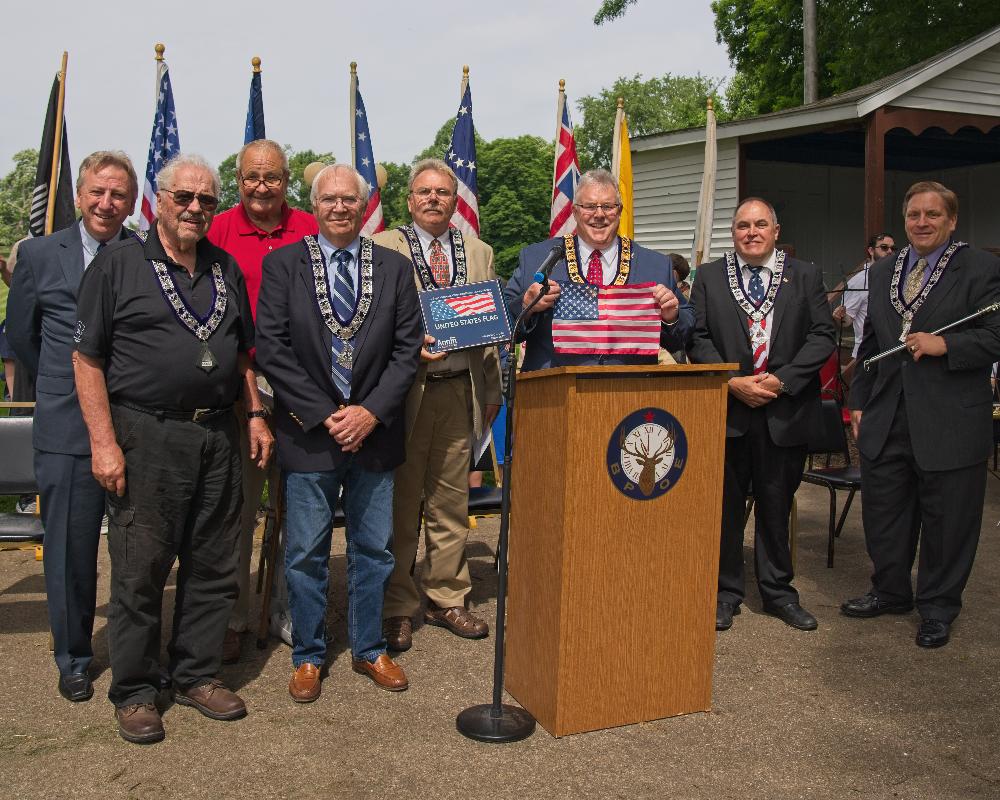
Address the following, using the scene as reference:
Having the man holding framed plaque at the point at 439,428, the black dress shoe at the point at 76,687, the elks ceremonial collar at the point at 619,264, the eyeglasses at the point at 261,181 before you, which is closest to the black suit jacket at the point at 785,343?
the elks ceremonial collar at the point at 619,264

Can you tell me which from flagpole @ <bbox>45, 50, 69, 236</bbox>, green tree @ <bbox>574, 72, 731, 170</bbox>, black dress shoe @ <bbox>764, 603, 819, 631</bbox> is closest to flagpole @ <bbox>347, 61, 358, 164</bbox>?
flagpole @ <bbox>45, 50, 69, 236</bbox>

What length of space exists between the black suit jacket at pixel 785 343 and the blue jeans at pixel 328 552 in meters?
1.87

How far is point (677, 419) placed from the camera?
3914 millimetres

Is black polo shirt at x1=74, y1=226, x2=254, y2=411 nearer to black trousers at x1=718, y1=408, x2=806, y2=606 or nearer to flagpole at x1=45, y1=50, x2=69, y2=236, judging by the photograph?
black trousers at x1=718, y1=408, x2=806, y2=606

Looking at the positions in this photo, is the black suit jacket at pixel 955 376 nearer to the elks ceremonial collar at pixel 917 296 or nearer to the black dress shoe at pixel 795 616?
the elks ceremonial collar at pixel 917 296

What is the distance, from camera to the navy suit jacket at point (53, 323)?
4.24 meters

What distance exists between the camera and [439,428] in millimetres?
5043

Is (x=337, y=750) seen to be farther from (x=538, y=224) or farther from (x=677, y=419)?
(x=538, y=224)

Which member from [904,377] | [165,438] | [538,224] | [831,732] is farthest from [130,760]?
[538,224]

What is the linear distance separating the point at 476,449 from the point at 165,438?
1.85m

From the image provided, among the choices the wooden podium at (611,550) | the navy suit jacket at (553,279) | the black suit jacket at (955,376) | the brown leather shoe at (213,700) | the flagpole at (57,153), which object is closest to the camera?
the wooden podium at (611,550)

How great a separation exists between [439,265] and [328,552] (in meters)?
1.52

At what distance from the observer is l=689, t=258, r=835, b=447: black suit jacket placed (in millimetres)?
5180

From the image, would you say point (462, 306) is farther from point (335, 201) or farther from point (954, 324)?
point (954, 324)
